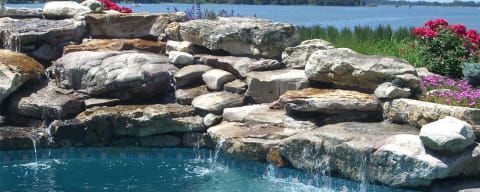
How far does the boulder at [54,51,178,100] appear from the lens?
887cm

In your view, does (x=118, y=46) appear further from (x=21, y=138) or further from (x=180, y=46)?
(x=21, y=138)

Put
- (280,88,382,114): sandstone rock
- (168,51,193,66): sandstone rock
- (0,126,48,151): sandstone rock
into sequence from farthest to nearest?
1. (168,51,193,66): sandstone rock
2. (0,126,48,151): sandstone rock
3. (280,88,382,114): sandstone rock

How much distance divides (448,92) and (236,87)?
3316 mm

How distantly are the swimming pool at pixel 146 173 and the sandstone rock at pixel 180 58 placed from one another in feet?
6.74

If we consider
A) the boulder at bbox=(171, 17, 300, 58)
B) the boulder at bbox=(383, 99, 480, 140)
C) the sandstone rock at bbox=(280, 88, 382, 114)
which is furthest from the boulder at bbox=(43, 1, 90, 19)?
the boulder at bbox=(383, 99, 480, 140)

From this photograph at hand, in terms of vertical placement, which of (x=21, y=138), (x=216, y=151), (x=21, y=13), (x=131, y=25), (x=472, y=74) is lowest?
(x=216, y=151)

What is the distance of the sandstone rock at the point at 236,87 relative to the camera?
868cm

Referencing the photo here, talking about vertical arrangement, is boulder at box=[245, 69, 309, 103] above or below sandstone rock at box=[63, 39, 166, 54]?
below

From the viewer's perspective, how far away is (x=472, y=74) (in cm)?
794

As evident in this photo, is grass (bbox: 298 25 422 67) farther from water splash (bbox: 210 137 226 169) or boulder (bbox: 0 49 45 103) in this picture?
boulder (bbox: 0 49 45 103)

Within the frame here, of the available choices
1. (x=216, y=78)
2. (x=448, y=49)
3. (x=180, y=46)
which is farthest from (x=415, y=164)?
(x=180, y=46)

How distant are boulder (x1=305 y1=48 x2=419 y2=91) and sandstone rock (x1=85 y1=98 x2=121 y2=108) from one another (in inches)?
131

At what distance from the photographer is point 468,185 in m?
6.06

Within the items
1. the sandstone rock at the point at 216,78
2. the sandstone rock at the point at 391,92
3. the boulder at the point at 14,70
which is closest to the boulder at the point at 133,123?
the sandstone rock at the point at 216,78
